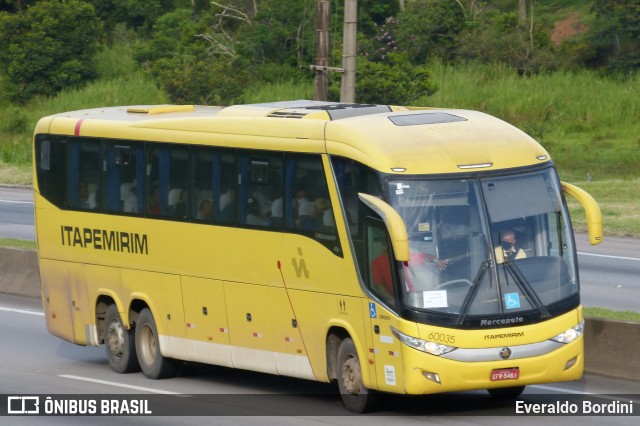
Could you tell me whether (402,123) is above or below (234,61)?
above

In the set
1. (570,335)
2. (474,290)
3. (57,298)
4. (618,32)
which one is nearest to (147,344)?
(57,298)

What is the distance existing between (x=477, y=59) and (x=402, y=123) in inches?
1687

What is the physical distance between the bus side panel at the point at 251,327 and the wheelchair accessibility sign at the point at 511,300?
2915 millimetres

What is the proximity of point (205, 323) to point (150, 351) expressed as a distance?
4.53 ft

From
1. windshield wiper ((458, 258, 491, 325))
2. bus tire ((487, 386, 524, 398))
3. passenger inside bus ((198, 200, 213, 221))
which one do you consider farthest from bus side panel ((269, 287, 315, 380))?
windshield wiper ((458, 258, 491, 325))

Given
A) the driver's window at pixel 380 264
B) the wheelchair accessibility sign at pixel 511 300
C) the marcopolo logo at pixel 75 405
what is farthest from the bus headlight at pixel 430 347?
the marcopolo logo at pixel 75 405

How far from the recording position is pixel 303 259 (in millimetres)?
14008

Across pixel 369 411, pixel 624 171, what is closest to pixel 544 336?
pixel 369 411

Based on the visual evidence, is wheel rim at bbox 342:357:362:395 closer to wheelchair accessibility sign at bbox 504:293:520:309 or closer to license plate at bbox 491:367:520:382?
license plate at bbox 491:367:520:382

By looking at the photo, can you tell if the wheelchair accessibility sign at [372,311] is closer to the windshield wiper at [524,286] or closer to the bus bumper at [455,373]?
the bus bumper at [455,373]

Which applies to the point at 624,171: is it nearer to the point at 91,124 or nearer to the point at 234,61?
the point at 234,61

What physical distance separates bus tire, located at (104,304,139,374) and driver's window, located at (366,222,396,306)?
4709mm

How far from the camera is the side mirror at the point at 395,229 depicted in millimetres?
12273

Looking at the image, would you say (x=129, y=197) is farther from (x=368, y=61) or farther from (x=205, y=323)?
(x=368, y=61)
